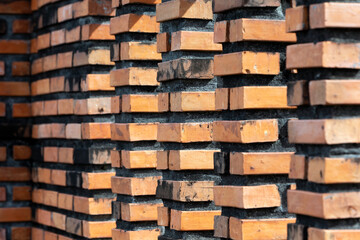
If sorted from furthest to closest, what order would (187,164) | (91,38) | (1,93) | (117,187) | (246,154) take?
(1,93), (91,38), (117,187), (187,164), (246,154)

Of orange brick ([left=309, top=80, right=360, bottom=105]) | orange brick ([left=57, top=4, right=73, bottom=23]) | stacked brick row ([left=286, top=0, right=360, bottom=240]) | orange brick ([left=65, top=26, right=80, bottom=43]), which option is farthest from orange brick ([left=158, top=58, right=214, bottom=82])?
orange brick ([left=57, top=4, right=73, bottom=23])

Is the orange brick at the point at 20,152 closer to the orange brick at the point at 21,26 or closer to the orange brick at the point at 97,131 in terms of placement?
the orange brick at the point at 21,26

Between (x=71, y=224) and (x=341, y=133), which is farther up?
(x=341, y=133)

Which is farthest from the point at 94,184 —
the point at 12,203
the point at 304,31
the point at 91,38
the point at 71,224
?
the point at 304,31

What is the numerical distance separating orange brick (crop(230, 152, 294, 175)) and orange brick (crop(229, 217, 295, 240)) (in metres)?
0.18

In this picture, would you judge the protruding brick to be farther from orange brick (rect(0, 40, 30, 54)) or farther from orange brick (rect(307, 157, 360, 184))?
orange brick (rect(0, 40, 30, 54))

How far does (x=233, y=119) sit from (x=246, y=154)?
0.58ft

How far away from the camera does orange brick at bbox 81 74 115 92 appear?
18.0 feet

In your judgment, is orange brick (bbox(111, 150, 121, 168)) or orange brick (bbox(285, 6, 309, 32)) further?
orange brick (bbox(111, 150, 121, 168))

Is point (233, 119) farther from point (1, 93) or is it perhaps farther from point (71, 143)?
point (1, 93)

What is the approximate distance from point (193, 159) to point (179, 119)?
0.19 m

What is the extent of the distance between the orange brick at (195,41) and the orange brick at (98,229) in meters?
1.53

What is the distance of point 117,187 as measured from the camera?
16.4ft

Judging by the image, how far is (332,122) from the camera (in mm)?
3076
